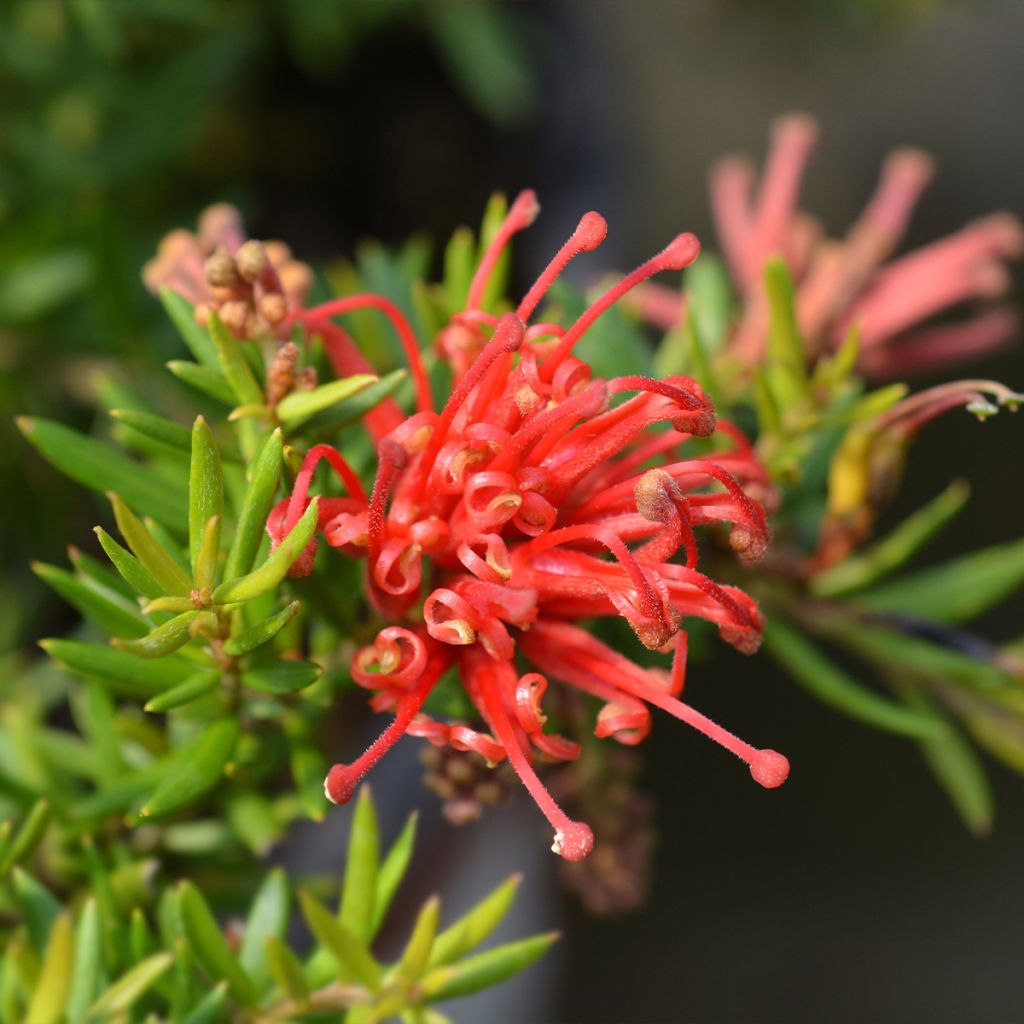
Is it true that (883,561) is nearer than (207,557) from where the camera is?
No

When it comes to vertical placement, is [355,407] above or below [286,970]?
above

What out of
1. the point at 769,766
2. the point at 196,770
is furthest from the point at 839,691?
the point at 196,770

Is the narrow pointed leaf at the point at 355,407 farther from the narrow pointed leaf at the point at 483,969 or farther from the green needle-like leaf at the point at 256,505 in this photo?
the narrow pointed leaf at the point at 483,969

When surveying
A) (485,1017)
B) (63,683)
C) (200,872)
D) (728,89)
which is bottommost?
(485,1017)

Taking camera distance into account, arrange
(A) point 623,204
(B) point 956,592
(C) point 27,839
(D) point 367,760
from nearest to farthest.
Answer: (D) point 367,760
(C) point 27,839
(B) point 956,592
(A) point 623,204

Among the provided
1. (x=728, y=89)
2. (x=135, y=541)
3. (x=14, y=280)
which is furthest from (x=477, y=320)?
(x=728, y=89)

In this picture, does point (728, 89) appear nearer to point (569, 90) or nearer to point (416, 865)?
point (569, 90)

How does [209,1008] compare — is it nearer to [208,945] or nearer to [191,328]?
[208,945]

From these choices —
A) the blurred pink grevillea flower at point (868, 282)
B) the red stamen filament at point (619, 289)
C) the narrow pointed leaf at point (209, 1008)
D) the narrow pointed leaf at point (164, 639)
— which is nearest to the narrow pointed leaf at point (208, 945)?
the narrow pointed leaf at point (209, 1008)
